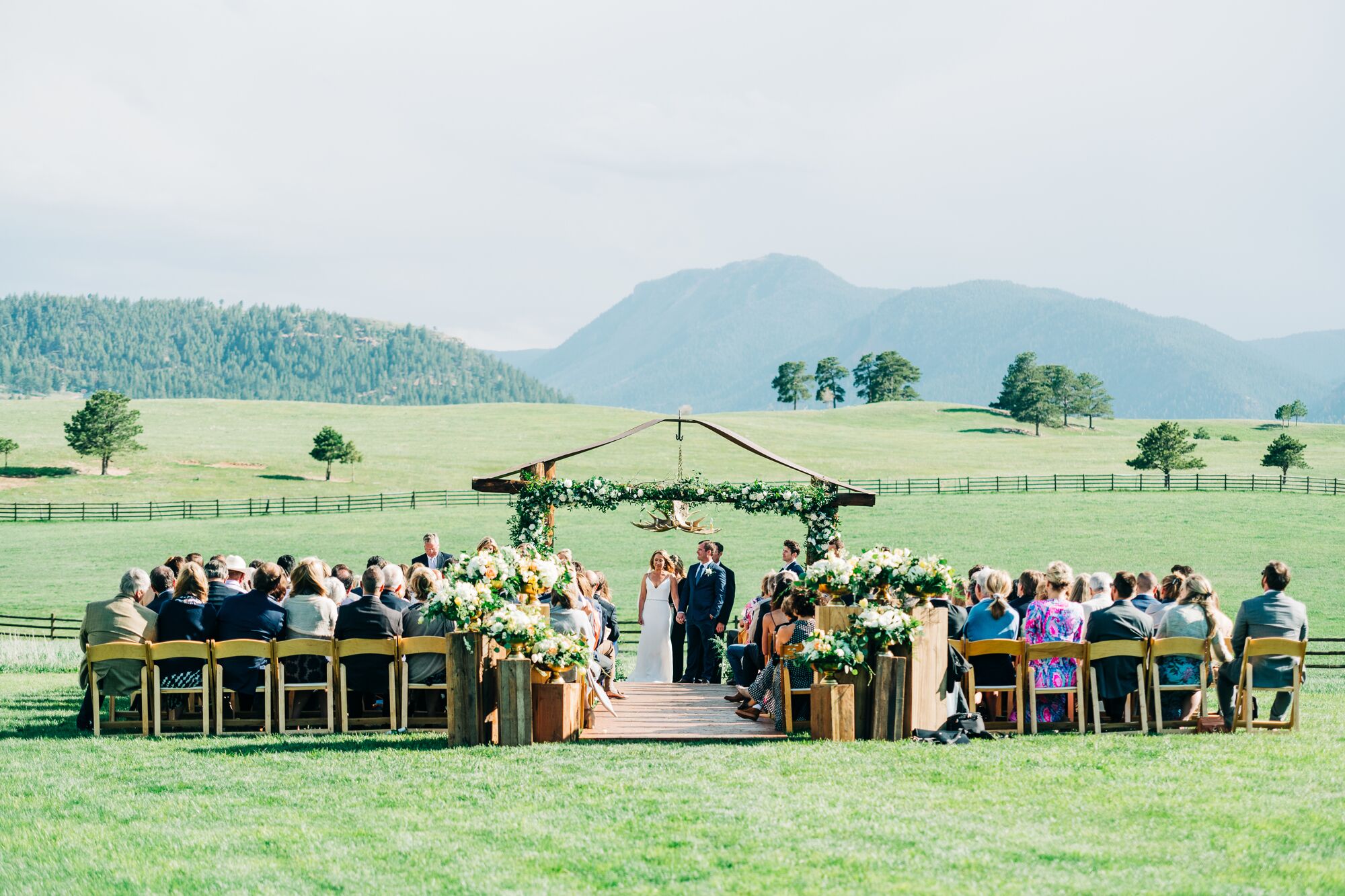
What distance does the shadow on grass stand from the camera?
63.3 meters

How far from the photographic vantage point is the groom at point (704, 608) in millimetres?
14844

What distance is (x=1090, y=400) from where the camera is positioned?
115312 millimetres

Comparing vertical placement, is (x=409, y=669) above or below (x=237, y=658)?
below

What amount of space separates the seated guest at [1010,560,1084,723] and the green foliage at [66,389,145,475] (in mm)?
62930

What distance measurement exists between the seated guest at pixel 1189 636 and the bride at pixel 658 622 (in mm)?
6036

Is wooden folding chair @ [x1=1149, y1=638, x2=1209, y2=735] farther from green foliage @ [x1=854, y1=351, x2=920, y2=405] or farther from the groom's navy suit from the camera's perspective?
green foliage @ [x1=854, y1=351, x2=920, y2=405]

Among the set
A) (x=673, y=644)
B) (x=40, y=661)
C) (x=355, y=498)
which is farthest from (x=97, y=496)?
(x=673, y=644)

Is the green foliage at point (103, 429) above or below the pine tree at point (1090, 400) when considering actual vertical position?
below

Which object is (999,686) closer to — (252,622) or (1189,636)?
(1189,636)

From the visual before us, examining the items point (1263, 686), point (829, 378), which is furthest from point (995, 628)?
point (829, 378)

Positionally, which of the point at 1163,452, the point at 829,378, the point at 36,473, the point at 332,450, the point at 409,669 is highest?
the point at 829,378

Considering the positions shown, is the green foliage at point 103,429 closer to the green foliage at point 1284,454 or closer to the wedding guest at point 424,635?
the wedding guest at point 424,635

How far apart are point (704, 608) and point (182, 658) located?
6057mm

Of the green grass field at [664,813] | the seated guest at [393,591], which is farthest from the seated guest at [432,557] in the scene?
the green grass field at [664,813]
